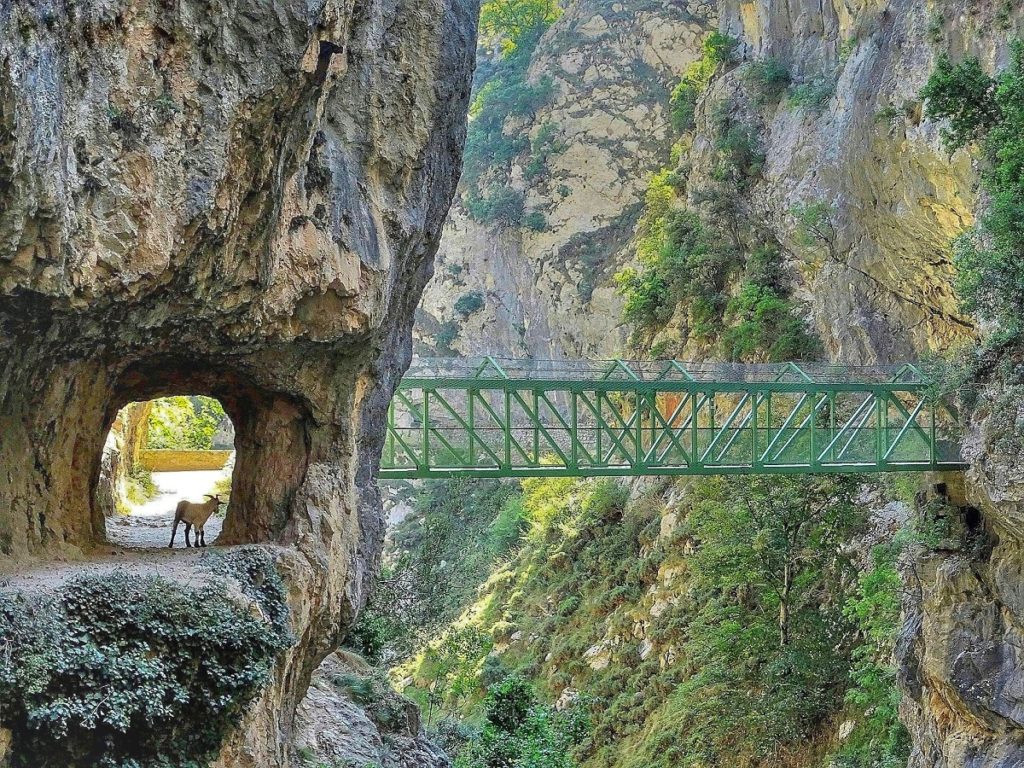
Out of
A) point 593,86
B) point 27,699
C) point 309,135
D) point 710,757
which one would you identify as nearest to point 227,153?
point 309,135

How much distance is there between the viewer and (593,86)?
40781 millimetres

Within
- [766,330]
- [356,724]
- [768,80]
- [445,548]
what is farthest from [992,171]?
[445,548]

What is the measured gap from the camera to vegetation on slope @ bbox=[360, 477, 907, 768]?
847 inches

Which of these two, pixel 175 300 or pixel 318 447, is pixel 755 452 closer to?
pixel 318 447

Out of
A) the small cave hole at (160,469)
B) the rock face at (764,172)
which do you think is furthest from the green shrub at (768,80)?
the small cave hole at (160,469)

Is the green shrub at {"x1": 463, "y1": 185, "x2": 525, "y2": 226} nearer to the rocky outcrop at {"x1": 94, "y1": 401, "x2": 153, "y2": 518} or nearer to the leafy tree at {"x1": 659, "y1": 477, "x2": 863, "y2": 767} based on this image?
the rocky outcrop at {"x1": 94, "y1": 401, "x2": 153, "y2": 518}

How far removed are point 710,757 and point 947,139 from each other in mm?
13406

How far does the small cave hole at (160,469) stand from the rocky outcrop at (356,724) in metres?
2.87

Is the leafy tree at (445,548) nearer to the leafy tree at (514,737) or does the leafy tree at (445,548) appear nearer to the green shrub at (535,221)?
the leafy tree at (514,737)

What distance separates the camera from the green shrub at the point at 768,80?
1114 inches

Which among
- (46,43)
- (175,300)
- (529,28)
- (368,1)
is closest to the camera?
(46,43)

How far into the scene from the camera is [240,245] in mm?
9398

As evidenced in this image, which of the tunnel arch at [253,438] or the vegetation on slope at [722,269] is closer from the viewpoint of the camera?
the tunnel arch at [253,438]

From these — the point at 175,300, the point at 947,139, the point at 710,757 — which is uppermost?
the point at 947,139
